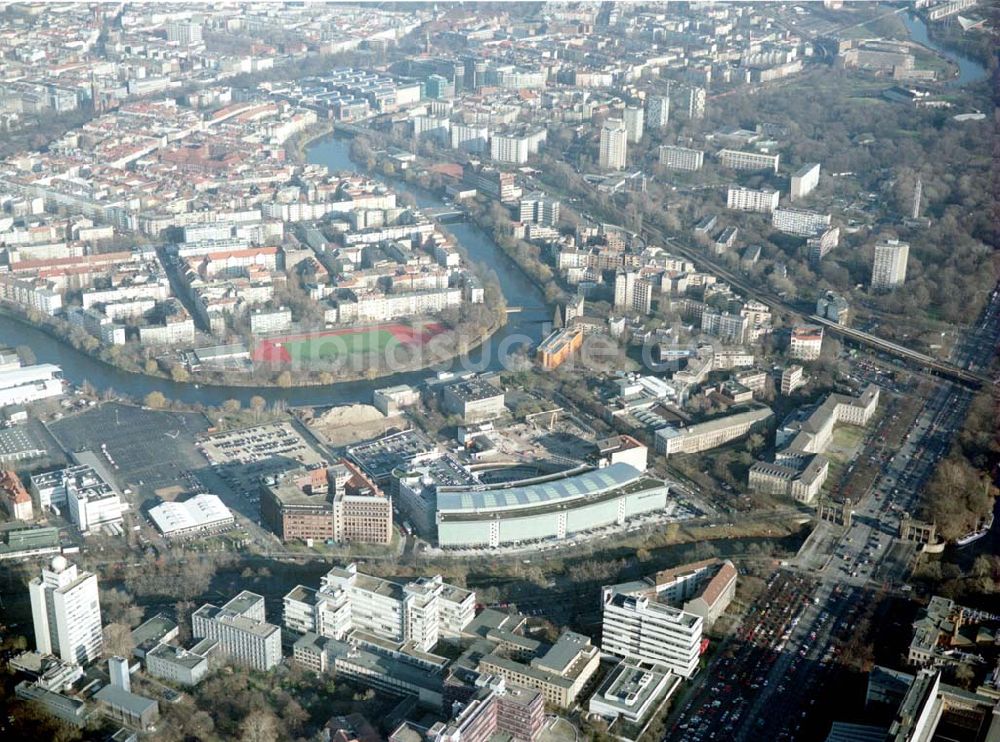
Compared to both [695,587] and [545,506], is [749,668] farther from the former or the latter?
[545,506]

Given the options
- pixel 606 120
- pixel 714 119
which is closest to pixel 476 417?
pixel 606 120

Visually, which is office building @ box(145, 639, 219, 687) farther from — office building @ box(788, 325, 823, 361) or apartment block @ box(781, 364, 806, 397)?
office building @ box(788, 325, 823, 361)

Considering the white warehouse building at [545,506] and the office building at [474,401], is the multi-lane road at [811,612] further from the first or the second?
the office building at [474,401]

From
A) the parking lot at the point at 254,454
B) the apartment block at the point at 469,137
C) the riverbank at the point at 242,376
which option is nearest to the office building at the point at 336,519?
the parking lot at the point at 254,454

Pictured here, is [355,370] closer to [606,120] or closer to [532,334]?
[532,334]

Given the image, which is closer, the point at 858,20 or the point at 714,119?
the point at 714,119

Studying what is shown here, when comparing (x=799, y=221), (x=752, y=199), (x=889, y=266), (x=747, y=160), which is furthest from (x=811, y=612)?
(x=747, y=160)
